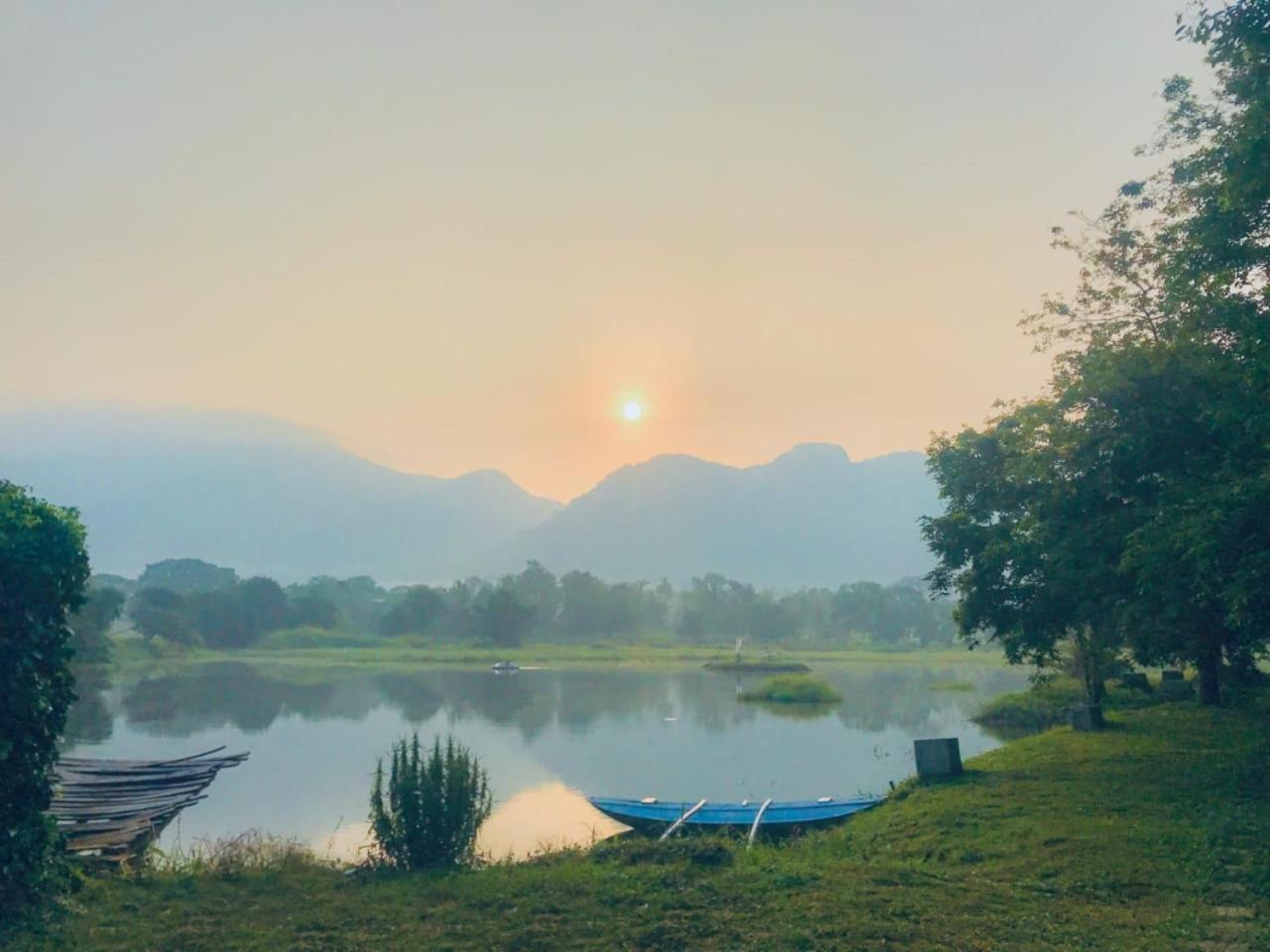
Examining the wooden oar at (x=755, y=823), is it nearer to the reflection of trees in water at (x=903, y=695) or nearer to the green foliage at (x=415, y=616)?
the reflection of trees in water at (x=903, y=695)

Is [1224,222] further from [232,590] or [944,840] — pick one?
[232,590]

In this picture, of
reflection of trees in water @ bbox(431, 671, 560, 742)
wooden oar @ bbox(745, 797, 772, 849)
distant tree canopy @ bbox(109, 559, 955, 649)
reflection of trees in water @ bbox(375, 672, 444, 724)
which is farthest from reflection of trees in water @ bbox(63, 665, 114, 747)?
distant tree canopy @ bbox(109, 559, 955, 649)

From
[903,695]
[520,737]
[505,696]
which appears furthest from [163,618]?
[520,737]

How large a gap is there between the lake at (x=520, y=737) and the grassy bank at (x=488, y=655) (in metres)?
16.2

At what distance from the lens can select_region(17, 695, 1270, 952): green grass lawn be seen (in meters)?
7.96

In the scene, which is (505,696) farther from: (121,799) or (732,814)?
(732,814)

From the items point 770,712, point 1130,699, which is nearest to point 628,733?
point 770,712

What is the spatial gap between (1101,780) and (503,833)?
1041 cm

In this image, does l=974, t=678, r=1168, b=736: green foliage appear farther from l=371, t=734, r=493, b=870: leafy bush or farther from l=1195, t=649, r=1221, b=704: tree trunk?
l=371, t=734, r=493, b=870: leafy bush

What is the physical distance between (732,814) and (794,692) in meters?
35.2

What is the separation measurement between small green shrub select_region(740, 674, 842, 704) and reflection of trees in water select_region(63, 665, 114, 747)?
97.9ft

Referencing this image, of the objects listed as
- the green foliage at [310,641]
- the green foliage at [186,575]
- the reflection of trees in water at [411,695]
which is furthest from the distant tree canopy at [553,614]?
the reflection of trees in water at [411,695]

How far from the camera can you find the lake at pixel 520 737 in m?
20.4

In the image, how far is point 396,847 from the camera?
36.7 ft
